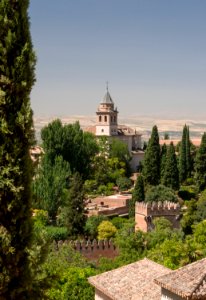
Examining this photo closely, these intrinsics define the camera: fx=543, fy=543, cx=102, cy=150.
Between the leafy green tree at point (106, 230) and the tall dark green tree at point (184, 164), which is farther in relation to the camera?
the tall dark green tree at point (184, 164)

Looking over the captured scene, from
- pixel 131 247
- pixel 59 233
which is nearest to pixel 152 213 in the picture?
pixel 59 233

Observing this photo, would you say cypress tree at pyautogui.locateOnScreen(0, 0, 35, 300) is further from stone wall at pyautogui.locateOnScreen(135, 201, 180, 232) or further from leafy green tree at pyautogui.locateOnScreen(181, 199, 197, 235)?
leafy green tree at pyautogui.locateOnScreen(181, 199, 197, 235)

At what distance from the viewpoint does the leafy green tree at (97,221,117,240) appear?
40.8 m

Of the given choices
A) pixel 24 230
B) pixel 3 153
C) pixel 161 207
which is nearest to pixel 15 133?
pixel 3 153

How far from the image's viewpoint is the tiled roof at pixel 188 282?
1292 centimetres

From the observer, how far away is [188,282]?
43.9 feet

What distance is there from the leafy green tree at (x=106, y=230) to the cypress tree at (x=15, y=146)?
31608 mm

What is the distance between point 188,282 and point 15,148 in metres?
6.58

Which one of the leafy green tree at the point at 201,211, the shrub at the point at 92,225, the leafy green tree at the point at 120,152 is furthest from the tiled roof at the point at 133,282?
the leafy green tree at the point at 120,152

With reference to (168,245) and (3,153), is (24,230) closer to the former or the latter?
(3,153)

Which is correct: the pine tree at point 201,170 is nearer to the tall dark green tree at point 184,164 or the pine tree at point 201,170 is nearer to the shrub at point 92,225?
the tall dark green tree at point 184,164

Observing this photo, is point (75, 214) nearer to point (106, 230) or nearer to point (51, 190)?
point (106, 230)

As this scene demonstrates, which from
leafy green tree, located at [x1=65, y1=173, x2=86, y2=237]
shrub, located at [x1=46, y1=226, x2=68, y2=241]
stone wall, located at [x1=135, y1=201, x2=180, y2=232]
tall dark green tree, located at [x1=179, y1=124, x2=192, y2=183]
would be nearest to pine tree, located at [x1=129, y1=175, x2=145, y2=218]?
stone wall, located at [x1=135, y1=201, x2=180, y2=232]

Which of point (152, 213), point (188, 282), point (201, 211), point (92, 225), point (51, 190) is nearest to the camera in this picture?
point (188, 282)
